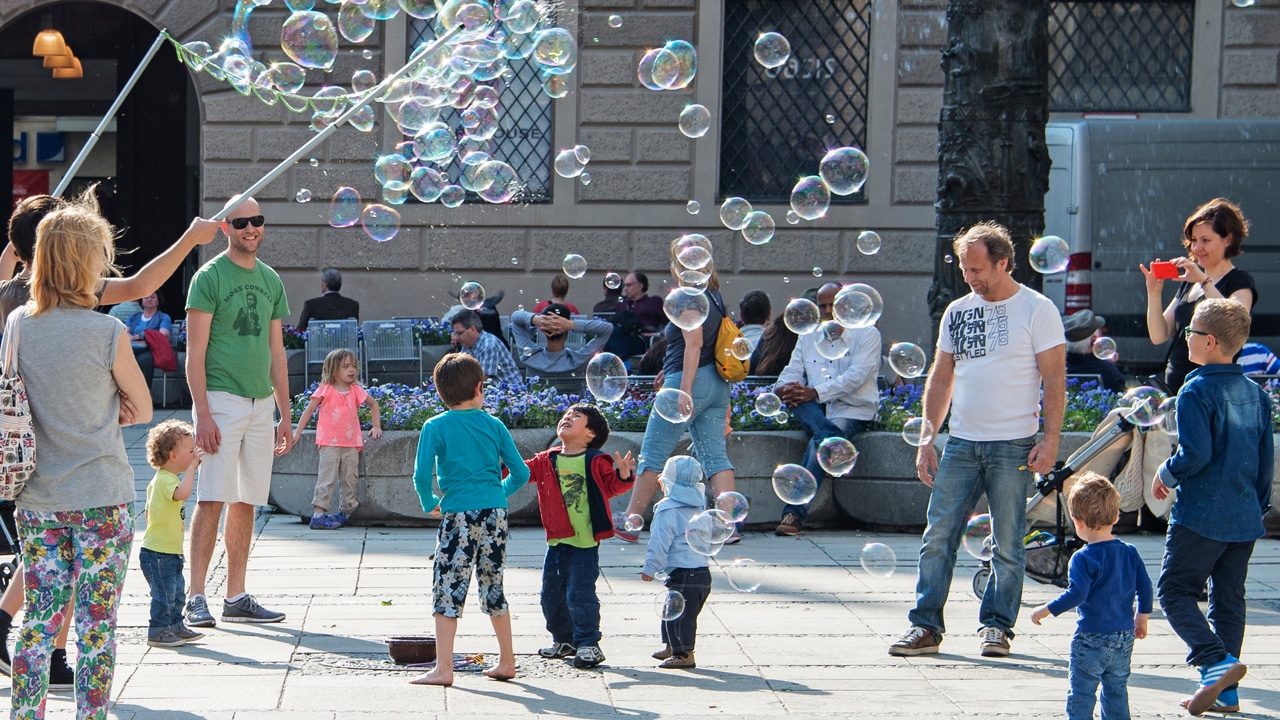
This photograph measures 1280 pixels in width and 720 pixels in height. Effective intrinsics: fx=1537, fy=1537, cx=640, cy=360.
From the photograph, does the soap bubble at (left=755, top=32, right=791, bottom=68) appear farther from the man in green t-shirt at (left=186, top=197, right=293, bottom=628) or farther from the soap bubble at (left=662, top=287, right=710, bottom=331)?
the man in green t-shirt at (left=186, top=197, right=293, bottom=628)

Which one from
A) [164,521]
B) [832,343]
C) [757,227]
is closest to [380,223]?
[757,227]

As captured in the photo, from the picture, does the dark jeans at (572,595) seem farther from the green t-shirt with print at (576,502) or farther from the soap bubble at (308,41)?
the soap bubble at (308,41)

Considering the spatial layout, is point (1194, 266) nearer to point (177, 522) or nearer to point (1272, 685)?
point (1272, 685)

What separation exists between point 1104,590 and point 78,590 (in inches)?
105

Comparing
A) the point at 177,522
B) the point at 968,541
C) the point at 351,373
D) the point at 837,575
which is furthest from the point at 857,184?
the point at 177,522

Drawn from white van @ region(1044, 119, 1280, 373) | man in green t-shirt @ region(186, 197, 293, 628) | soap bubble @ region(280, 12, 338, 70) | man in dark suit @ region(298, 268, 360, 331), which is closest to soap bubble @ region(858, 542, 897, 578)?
man in green t-shirt @ region(186, 197, 293, 628)

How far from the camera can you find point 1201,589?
4.64 m

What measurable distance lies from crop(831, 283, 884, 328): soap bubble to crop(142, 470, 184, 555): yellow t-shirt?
→ 2.94 m

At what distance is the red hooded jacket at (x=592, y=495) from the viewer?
5.02 meters

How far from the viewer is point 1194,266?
5402 millimetres

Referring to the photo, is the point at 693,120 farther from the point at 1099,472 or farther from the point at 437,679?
the point at 437,679

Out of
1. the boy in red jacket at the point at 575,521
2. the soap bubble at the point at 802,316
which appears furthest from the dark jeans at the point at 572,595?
the soap bubble at the point at 802,316

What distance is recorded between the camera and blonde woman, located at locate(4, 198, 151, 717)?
3793 millimetres

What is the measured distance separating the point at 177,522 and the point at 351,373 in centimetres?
275
